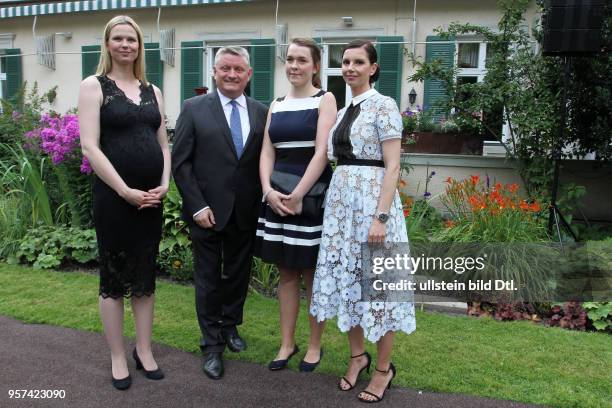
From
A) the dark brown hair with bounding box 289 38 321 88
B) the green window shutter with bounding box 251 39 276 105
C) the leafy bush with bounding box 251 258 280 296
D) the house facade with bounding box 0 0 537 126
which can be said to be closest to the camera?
the dark brown hair with bounding box 289 38 321 88

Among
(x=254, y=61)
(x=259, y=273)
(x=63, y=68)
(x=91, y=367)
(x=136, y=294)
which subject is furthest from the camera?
(x=63, y=68)

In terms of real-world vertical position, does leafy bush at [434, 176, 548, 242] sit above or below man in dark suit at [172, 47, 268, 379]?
below

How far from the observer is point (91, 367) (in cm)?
287

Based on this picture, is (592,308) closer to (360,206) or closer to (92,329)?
(360,206)

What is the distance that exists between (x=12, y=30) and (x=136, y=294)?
11.3m

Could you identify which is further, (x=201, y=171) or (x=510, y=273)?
(x=510, y=273)

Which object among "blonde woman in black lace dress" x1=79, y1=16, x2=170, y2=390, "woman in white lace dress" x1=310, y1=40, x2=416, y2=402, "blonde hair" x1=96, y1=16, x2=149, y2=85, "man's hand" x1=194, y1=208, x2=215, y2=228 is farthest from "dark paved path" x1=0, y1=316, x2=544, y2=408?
"blonde hair" x1=96, y1=16, x2=149, y2=85

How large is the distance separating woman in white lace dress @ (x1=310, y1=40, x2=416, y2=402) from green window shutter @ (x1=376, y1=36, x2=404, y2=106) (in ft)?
19.3

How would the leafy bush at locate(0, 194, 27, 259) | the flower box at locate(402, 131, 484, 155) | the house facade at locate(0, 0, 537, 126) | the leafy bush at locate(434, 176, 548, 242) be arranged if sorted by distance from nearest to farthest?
the leafy bush at locate(434, 176, 548, 242), the leafy bush at locate(0, 194, 27, 259), the flower box at locate(402, 131, 484, 155), the house facade at locate(0, 0, 537, 126)

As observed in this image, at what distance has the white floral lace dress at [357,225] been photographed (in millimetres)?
2436

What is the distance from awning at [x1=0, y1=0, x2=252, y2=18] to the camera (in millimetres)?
8898

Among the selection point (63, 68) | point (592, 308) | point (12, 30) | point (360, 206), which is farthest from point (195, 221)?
point (12, 30)

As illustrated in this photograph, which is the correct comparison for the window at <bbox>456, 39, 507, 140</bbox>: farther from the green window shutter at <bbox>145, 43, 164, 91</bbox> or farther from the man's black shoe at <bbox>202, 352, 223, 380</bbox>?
the man's black shoe at <bbox>202, 352, 223, 380</bbox>

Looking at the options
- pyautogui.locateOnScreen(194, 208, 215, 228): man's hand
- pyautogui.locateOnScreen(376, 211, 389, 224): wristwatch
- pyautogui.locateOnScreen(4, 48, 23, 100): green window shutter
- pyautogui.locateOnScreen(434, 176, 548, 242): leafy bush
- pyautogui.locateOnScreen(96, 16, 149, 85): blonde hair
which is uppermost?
pyautogui.locateOnScreen(4, 48, 23, 100): green window shutter
